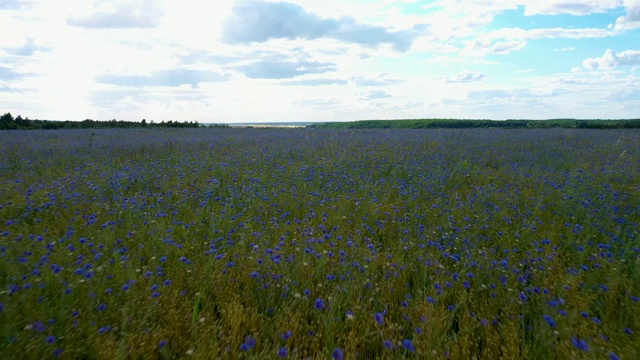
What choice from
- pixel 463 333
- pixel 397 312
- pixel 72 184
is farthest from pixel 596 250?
pixel 72 184

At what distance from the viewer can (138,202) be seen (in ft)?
15.2

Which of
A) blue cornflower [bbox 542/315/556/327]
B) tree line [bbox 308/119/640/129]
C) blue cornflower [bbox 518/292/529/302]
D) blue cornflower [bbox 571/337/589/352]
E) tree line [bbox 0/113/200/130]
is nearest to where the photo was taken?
blue cornflower [bbox 571/337/589/352]

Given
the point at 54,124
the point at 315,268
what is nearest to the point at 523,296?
the point at 315,268

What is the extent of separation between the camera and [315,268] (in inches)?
117

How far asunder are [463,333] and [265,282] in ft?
4.59

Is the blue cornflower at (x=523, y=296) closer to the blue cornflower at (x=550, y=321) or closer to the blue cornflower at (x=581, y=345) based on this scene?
the blue cornflower at (x=550, y=321)

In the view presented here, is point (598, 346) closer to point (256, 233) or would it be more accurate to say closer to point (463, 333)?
point (463, 333)

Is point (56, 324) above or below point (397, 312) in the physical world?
above

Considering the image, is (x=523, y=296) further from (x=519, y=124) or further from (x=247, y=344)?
(x=519, y=124)

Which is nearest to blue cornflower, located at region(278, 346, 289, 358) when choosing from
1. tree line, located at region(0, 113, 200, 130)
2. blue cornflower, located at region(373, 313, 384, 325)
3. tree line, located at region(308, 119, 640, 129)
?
blue cornflower, located at region(373, 313, 384, 325)

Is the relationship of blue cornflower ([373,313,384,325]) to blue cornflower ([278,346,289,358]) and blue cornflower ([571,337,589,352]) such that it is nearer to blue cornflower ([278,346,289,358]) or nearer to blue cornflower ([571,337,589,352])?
blue cornflower ([278,346,289,358])

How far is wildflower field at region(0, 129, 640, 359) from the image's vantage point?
2.13 m

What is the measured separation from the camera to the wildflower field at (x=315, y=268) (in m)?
2.13

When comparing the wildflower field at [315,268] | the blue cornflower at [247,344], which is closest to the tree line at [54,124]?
the wildflower field at [315,268]
